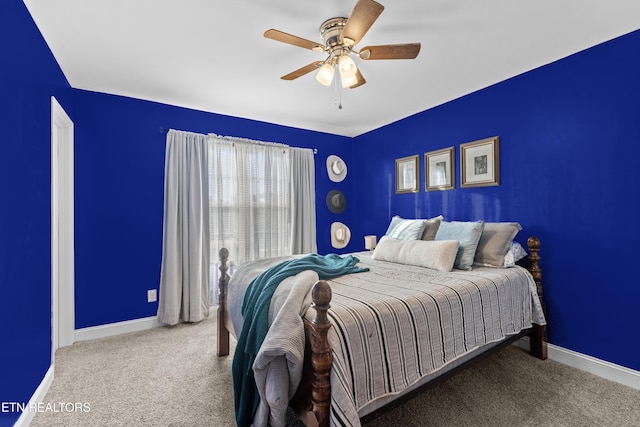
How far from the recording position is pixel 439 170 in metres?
3.53

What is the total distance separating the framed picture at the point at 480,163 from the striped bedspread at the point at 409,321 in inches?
40.5

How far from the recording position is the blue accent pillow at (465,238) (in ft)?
8.08

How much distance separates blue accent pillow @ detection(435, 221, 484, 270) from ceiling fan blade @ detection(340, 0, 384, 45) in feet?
5.93

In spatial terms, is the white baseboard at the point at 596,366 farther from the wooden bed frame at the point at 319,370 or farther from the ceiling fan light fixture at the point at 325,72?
the ceiling fan light fixture at the point at 325,72

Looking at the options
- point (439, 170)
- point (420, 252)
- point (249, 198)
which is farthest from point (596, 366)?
point (249, 198)

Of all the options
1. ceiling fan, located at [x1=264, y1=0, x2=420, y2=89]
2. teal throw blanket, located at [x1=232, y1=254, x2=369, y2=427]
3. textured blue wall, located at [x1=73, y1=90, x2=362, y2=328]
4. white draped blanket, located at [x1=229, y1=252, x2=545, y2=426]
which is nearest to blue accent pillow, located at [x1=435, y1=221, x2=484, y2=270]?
white draped blanket, located at [x1=229, y1=252, x2=545, y2=426]

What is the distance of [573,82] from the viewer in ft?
7.99

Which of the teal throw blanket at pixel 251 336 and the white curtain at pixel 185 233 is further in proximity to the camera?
the white curtain at pixel 185 233

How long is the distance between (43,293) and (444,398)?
2838mm

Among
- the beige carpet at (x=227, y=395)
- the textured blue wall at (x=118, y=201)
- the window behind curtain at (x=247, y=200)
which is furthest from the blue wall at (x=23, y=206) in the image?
the window behind curtain at (x=247, y=200)

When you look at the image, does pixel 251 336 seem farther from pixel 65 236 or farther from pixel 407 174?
pixel 407 174

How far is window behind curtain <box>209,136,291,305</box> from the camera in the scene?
366cm

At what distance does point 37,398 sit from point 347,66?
2939mm

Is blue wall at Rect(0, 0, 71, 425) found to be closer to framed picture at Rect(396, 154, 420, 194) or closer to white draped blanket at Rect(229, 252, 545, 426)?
white draped blanket at Rect(229, 252, 545, 426)
